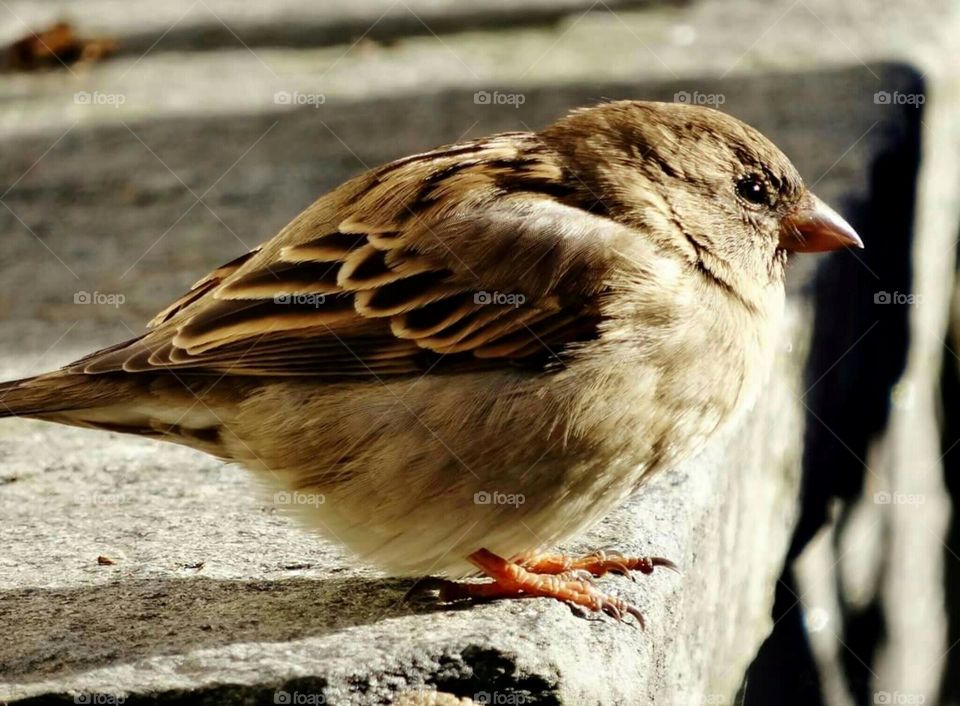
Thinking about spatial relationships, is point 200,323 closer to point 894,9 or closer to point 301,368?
point 301,368

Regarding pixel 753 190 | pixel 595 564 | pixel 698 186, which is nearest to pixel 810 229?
pixel 753 190

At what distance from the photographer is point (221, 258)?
593 centimetres

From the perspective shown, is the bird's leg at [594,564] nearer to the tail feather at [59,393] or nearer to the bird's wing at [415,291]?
the bird's wing at [415,291]

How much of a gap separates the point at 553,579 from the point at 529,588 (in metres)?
0.06

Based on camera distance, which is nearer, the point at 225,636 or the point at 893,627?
the point at 225,636

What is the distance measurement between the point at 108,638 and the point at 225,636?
0.89 feet

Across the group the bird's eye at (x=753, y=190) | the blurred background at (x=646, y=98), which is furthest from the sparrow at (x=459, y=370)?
the blurred background at (x=646, y=98)

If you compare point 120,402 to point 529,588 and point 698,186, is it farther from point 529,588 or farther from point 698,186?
point 698,186

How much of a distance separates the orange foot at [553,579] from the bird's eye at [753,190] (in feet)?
3.62

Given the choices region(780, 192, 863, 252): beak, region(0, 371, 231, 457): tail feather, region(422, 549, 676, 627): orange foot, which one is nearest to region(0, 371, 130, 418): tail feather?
region(0, 371, 231, 457): tail feather

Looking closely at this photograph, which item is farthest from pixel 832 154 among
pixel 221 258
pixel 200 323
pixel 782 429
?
pixel 200 323

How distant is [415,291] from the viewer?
139 inches

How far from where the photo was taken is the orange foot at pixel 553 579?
Answer: 3406 millimetres

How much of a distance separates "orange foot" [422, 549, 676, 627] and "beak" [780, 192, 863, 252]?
1091mm
